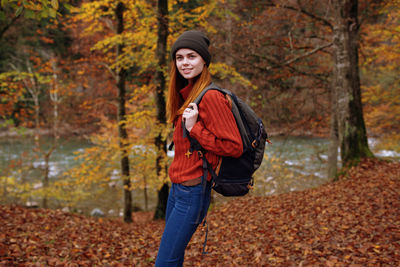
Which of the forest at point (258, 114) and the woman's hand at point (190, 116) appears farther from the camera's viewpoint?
the forest at point (258, 114)

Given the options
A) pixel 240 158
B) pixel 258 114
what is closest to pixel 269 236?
pixel 240 158

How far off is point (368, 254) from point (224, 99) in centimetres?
310

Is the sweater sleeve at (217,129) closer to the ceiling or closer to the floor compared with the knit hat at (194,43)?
closer to the floor

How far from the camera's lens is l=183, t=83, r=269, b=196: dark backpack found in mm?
1960

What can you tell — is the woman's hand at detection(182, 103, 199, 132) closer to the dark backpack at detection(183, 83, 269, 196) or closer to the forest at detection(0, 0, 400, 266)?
the dark backpack at detection(183, 83, 269, 196)

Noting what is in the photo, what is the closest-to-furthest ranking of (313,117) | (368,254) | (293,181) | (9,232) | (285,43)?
1. (368,254)
2. (9,232)
3. (285,43)
4. (313,117)
5. (293,181)

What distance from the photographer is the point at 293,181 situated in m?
15.0

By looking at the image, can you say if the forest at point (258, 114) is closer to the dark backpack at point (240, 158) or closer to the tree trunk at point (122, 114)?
the tree trunk at point (122, 114)

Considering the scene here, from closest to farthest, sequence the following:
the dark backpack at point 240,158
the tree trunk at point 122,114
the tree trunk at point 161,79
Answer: the dark backpack at point 240,158 → the tree trunk at point 161,79 → the tree trunk at point 122,114

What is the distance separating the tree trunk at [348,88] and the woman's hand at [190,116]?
22.9 feet

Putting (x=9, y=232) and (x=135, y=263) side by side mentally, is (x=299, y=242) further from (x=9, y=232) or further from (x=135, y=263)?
(x=9, y=232)

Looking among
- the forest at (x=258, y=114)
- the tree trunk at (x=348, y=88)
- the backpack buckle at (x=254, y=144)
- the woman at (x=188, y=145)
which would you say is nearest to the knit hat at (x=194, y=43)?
the woman at (x=188, y=145)

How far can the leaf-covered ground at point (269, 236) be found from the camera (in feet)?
12.2

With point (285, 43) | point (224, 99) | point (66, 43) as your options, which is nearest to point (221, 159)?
point (224, 99)
